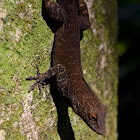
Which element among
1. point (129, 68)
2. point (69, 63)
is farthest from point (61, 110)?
point (129, 68)

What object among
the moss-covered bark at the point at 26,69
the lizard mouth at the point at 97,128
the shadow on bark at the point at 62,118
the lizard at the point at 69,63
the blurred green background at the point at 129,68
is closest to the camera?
the moss-covered bark at the point at 26,69

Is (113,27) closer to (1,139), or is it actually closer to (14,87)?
(14,87)

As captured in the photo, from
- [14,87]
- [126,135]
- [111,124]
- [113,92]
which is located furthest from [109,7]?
[126,135]

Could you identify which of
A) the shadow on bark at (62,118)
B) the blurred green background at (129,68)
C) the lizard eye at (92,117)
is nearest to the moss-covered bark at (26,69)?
the shadow on bark at (62,118)

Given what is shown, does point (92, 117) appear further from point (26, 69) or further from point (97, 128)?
point (26, 69)

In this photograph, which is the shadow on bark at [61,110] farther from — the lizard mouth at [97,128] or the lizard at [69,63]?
the lizard mouth at [97,128]

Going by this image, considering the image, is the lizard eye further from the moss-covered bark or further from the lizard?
the moss-covered bark
